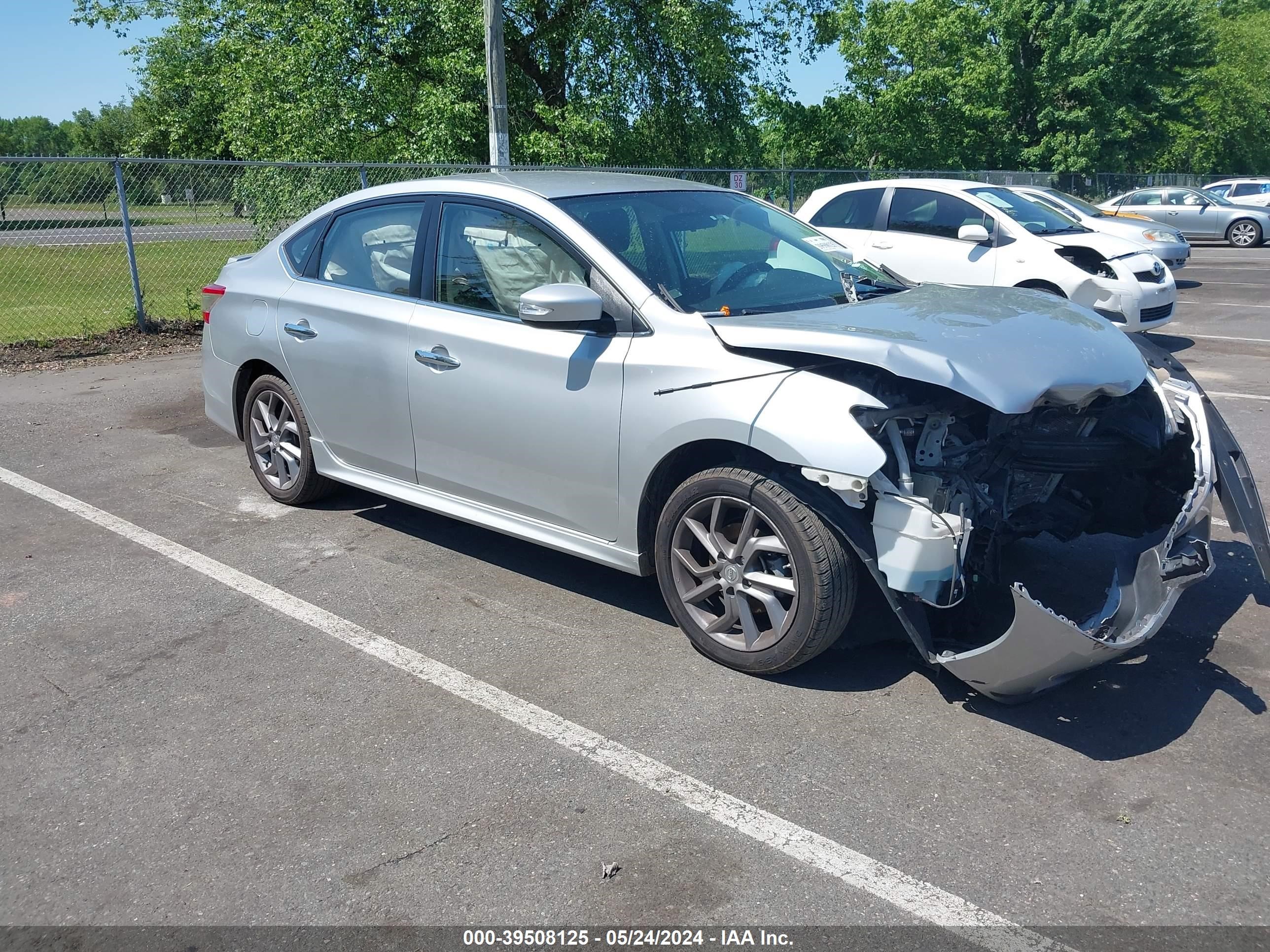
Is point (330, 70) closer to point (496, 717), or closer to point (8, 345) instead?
point (8, 345)

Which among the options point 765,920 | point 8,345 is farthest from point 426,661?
point 8,345

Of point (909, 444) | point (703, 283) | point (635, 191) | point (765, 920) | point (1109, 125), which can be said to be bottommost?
point (765, 920)

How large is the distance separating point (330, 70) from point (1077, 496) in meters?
16.7

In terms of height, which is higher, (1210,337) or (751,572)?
(751,572)

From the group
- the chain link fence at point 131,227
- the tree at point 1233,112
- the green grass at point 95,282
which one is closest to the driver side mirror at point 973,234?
the chain link fence at point 131,227

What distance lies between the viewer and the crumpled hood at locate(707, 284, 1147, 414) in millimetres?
3438

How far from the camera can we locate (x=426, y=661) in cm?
412

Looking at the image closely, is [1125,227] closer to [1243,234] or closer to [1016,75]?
[1243,234]

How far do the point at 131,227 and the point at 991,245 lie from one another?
30.6 feet

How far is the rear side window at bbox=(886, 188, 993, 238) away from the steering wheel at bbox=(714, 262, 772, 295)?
7.08 m

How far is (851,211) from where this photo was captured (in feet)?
38.1

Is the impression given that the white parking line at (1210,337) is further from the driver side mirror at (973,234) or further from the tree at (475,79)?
the tree at (475,79)

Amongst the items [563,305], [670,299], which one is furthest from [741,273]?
[563,305]

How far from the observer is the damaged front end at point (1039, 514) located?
340 centimetres
